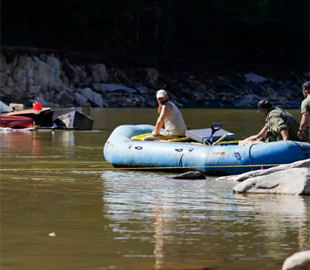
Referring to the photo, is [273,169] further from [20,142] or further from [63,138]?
[63,138]

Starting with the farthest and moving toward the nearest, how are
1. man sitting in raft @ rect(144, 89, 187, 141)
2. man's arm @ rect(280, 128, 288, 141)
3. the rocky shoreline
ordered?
1. the rocky shoreline
2. man sitting in raft @ rect(144, 89, 187, 141)
3. man's arm @ rect(280, 128, 288, 141)

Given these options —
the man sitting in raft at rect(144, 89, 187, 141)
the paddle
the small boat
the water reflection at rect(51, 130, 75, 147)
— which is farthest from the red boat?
the paddle

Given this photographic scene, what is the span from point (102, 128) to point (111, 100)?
3132cm

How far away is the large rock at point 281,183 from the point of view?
15.0 m

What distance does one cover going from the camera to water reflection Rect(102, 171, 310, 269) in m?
10.6

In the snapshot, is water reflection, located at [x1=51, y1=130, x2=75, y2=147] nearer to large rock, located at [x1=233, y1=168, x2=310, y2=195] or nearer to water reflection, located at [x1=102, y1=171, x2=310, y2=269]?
water reflection, located at [x1=102, y1=171, x2=310, y2=269]

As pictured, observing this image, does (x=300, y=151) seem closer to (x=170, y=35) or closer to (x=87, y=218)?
(x=87, y=218)

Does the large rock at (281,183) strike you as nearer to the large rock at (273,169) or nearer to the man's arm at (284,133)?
the large rock at (273,169)

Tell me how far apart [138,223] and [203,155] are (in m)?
5.83

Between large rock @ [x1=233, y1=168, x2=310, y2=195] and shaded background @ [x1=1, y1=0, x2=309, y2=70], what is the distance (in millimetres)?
55021

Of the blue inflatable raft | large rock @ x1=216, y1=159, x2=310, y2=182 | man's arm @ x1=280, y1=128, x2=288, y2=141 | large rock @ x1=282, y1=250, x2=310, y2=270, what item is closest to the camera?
large rock @ x1=282, y1=250, x2=310, y2=270

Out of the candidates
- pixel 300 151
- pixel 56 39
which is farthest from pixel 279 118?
pixel 56 39

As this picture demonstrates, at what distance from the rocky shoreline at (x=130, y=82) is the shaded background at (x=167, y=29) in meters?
1.99

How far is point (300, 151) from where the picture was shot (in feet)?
57.6
